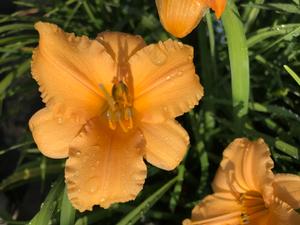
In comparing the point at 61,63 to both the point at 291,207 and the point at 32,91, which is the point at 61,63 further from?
the point at 32,91

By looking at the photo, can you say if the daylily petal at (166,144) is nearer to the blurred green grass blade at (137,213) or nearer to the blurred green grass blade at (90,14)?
Answer: the blurred green grass blade at (137,213)

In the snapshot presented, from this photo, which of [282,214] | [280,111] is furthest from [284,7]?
Result: [282,214]

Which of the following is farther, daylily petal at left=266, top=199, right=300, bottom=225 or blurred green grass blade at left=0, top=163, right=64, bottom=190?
blurred green grass blade at left=0, top=163, right=64, bottom=190

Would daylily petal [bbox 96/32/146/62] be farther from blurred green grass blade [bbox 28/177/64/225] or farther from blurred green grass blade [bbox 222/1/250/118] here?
blurred green grass blade [bbox 28/177/64/225]

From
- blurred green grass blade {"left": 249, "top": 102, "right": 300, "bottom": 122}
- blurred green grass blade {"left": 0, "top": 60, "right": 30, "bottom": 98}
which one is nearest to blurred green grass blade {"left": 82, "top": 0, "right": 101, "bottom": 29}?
blurred green grass blade {"left": 0, "top": 60, "right": 30, "bottom": 98}

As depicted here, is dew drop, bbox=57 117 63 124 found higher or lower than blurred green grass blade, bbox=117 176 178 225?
higher

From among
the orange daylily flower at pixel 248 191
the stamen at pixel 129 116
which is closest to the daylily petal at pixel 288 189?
the orange daylily flower at pixel 248 191

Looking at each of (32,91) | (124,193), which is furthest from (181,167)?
(32,91)

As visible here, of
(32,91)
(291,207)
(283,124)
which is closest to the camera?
(291,207)
